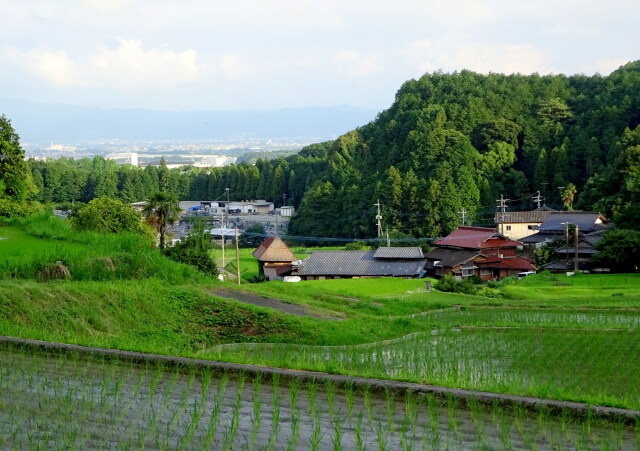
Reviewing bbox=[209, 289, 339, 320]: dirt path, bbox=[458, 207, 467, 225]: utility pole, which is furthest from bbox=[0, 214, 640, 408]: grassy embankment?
bbox=[458, 207, 467, 225]: utility pole

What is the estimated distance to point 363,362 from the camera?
33.1 ft

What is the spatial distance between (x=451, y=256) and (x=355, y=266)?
4316mm

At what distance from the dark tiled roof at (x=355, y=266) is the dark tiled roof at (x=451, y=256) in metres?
0.98

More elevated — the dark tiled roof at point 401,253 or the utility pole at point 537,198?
the utility pole at point 537,198

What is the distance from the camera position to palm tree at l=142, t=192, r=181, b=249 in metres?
25.7

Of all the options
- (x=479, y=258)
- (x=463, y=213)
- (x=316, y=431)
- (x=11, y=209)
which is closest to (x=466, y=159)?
(x=463, y=213)

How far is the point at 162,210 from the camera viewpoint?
2586cm

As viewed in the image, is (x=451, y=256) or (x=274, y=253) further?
(x=274, y=253)

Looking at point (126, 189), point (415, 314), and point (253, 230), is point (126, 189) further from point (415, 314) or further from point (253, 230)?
point (415, 314)

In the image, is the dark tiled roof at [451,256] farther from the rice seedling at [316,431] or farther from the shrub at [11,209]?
the rice seedling at [316,431]

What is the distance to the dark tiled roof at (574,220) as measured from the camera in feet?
140

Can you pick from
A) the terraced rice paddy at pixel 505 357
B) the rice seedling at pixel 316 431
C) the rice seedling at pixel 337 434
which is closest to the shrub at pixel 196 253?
the terraced rice paddy at pixel 505 357

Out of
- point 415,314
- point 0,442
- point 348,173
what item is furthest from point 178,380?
point 348,173

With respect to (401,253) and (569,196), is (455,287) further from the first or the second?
(569,196)
